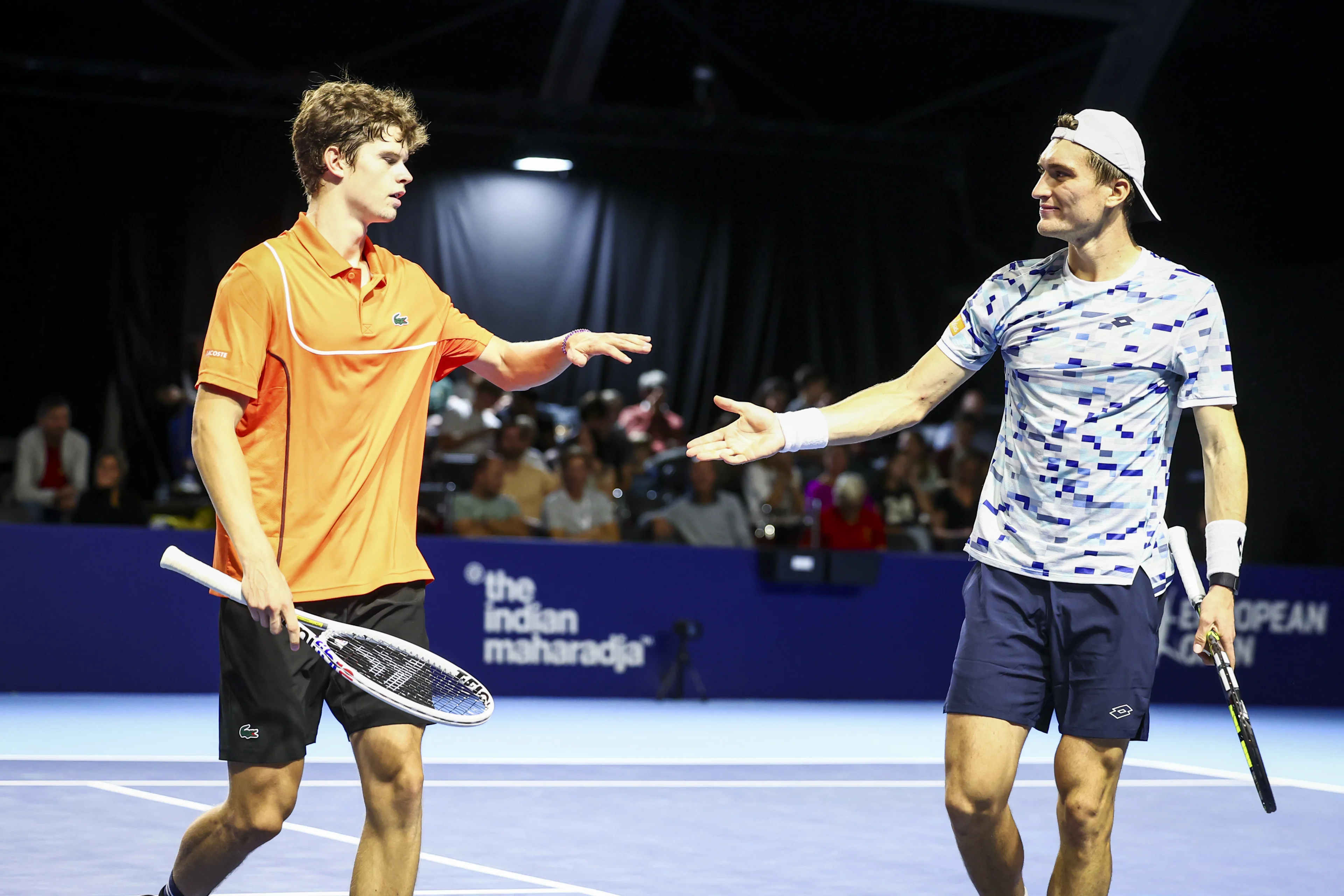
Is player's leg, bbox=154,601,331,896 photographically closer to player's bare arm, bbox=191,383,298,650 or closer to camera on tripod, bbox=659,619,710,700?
player's bare arm, bbox=191,383,298,650

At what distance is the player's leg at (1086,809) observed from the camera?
3.62m

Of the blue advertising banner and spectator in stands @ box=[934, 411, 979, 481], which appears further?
spectator in stands @ box=[934, 411, 979, 481]

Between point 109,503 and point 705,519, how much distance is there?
3834 millimetres

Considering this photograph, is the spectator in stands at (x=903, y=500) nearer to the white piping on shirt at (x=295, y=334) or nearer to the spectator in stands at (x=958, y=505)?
the spectator in stands at (x=958, y=505)

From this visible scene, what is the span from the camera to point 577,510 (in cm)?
1058

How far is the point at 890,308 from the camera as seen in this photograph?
15688mm

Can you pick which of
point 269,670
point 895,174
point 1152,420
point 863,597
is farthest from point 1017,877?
point 895,174

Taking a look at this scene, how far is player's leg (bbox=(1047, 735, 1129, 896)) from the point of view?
143 inches

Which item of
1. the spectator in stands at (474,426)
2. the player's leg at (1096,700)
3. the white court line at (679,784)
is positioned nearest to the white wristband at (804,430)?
the player's leg at (1096,700)

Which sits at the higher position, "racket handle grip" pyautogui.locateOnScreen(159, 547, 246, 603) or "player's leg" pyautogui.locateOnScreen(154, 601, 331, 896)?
"racket handle grip" pyautogui.locateOnScreen(159, 547, 246, 603)

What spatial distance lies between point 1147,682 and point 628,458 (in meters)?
8.49

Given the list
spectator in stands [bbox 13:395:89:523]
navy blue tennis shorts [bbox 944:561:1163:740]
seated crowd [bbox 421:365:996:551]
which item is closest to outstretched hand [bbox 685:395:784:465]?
navy blue tennis shorts [bbox 944:561:1163:740]

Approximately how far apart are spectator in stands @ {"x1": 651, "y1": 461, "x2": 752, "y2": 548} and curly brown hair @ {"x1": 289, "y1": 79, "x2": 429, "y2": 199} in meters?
7.18

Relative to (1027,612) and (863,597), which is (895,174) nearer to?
(863,597)
